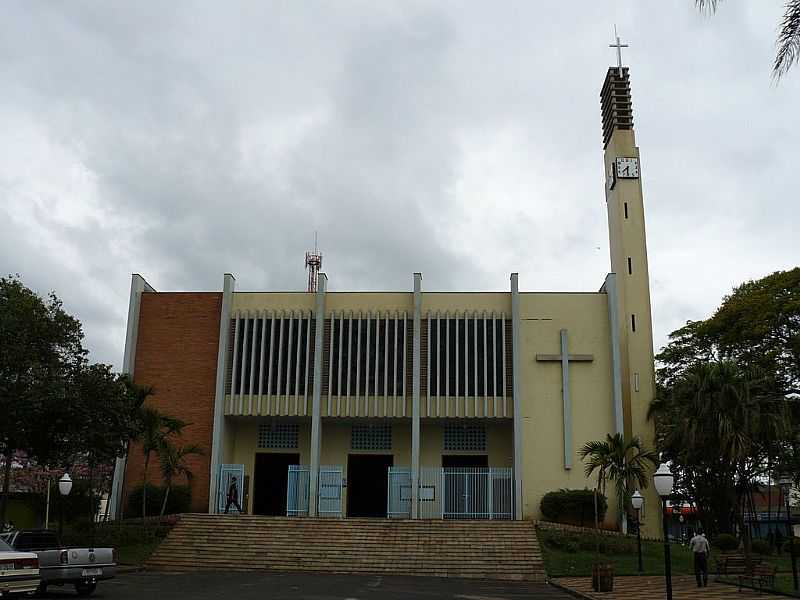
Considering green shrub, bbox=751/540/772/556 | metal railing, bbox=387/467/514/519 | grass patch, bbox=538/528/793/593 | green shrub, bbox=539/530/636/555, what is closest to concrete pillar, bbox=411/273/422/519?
metal railing, bbox=387/467/514/519

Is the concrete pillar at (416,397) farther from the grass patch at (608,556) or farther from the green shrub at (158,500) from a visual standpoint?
the green shrub at (158,500)

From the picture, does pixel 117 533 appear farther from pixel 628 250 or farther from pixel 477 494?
pixel 628 250

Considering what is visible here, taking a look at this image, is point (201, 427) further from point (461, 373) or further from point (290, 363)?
point (461, 373)

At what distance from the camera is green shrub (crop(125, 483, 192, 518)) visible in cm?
3012

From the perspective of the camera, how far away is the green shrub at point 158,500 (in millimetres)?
30125

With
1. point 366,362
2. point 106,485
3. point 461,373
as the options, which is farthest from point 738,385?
point 106,485

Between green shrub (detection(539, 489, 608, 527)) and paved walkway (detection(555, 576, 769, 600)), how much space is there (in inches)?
296

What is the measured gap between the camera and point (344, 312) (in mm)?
33062

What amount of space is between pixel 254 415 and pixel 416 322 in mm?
7371

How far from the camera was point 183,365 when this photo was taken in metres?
33.2

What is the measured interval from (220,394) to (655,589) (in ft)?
61.4

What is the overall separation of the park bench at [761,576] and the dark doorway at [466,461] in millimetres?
14929

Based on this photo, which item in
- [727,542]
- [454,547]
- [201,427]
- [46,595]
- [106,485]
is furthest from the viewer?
[106,485]

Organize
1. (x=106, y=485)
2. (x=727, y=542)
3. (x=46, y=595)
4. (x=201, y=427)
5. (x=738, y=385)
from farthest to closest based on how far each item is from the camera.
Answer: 1. (x=106, y=485)
2. (x=201, y=427)
3. (x=727, y=542)
4. (x=738, y=385)
5. (x=46, y=595)
